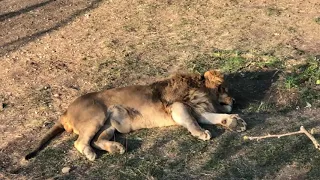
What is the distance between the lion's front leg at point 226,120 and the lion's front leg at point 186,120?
0.18 meters

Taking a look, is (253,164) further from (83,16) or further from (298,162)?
(83,16)

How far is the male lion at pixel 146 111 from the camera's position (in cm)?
514

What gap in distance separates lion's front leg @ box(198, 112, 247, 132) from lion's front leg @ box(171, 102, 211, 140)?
0.58ft

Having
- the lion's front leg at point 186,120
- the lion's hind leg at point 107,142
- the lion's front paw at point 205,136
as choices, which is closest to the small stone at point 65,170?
the lion's hind leg at point 107,142

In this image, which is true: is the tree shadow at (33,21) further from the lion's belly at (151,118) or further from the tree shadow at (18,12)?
the lion's belly at (151,118)

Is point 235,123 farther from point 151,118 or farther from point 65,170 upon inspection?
point 65,170

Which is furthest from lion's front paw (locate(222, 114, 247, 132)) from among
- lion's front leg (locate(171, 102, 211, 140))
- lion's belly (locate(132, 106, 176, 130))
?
lion's belly (locate(132, 106, 176, 130))

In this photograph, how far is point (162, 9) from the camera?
8773 mm

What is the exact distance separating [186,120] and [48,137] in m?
1.43

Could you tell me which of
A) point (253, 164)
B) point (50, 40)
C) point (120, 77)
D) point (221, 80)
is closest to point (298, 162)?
point (253, 164)

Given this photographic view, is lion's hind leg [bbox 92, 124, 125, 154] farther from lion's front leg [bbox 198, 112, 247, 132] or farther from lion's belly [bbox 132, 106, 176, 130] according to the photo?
lion's front leg [bbox 198, 112, 247, 132]

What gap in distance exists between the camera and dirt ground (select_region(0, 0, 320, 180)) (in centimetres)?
A: 481

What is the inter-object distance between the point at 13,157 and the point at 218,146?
6.72ft

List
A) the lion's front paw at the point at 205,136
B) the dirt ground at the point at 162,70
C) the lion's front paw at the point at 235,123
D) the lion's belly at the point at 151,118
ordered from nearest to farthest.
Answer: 1. the dirt ground at the point at 162,70
2. the lion's front paw at the point at 205,136
3. the lion's front paw at the point at 235,123
4. the lion's belly at the point at 151,118
